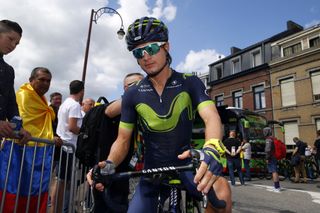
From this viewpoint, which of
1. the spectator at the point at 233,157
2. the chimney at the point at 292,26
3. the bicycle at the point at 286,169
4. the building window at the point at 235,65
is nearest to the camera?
the spectator at the point at 233,157

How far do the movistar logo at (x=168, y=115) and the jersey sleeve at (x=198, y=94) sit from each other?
0.05 m

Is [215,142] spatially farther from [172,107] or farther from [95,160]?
[95,160]

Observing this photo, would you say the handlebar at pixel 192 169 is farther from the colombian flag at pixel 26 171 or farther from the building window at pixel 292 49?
the building window at pixel 292 49

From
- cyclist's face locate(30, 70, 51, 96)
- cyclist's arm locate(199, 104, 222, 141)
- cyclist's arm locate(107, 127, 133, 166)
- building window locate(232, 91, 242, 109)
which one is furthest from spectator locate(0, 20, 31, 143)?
building window locate(232, 91, 242, 109)

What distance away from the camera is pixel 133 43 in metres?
2.08

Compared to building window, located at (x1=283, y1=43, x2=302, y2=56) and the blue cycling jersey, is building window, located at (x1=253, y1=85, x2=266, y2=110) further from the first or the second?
the blue cycling jersey

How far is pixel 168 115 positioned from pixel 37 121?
239 cm

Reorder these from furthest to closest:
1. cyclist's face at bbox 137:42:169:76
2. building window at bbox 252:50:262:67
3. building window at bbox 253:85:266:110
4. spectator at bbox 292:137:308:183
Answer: building window at bbox 252:50:262:67
building window at bbox 253:85:266:110
spectator at bbox 292:137:308:183
cyclist's face at bbox 137:42:169:76

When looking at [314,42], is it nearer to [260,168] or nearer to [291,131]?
[291,131]

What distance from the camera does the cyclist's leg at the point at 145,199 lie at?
1.82 metres

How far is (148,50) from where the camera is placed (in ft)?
6.73

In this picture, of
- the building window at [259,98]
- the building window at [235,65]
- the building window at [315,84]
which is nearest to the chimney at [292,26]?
the building window at [235,65]

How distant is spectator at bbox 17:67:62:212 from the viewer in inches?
124

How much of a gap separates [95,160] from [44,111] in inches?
46.4
